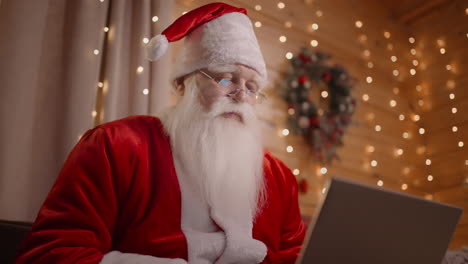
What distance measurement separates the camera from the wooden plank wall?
2775 mm

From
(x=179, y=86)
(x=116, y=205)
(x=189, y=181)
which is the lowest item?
(x=116, y=205)

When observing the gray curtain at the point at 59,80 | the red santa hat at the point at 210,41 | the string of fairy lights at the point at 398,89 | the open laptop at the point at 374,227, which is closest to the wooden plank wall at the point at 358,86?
the string of fairy lights at the point at 398,89

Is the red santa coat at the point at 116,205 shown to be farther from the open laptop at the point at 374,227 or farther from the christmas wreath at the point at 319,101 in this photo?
the christmas wreath at the point at 319,101

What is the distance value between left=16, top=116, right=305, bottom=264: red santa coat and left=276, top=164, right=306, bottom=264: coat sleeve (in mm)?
22

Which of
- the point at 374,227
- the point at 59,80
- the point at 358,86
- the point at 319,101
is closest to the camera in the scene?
the point at 374,227

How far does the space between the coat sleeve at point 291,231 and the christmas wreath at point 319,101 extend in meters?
0.95

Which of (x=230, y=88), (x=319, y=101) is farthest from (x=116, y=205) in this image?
(x=319, y=101)

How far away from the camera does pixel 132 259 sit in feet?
4.09

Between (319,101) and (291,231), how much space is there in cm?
139

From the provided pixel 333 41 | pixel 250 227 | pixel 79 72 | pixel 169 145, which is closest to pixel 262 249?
pixel 250 227

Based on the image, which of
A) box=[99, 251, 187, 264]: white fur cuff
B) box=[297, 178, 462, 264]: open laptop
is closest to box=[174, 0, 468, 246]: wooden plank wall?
box=[99, 251, 187, 264]: white fur cuff

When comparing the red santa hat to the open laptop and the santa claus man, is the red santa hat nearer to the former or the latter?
the santa claus man

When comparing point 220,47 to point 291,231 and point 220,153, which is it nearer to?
point 220,153

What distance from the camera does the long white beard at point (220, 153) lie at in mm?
1502
